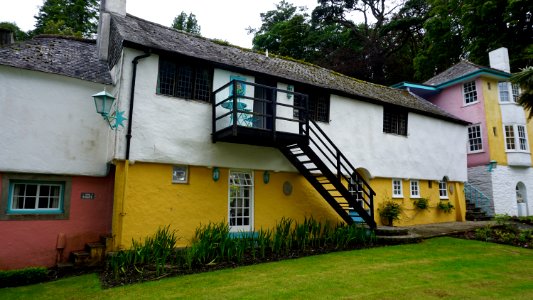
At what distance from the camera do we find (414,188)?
16.6 meters

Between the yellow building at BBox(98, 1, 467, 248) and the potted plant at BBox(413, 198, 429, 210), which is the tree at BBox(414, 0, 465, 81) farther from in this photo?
the potted plant at BBox(413, 198, 429, 210)

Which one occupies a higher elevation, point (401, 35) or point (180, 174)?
point (401, 35)

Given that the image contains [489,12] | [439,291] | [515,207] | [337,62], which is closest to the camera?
[439,291]

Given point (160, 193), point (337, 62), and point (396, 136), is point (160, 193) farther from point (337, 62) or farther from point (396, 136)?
point (337, 62)

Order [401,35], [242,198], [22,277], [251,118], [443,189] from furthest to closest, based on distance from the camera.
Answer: [401,35], [443,189], [242,198], [251,118], [22,277]

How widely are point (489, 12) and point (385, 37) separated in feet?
33.0

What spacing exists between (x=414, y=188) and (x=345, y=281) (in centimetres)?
1126

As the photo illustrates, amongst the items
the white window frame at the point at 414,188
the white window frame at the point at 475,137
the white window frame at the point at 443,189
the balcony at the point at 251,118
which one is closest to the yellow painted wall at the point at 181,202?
the balcony at the point at 251,118

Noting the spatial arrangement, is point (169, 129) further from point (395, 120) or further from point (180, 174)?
point (395, 120)

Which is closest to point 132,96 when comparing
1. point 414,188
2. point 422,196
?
point 414,188

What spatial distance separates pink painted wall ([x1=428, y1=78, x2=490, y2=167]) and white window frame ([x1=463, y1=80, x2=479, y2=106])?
168mm

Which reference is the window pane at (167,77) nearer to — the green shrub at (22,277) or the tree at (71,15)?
the green shrub at (22,277)

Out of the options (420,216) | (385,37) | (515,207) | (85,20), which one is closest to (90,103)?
(420,216)

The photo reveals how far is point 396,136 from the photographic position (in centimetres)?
1595
